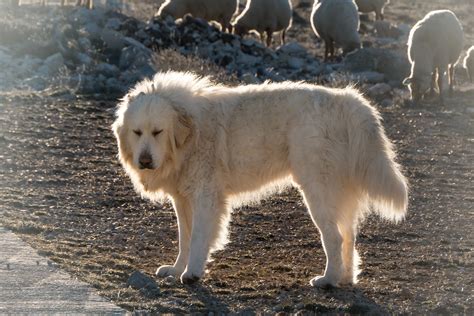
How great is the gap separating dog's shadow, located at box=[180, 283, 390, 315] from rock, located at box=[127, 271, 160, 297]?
0.28 meters

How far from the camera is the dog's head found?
8656 millimetres

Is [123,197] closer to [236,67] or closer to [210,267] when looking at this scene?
[210,267]

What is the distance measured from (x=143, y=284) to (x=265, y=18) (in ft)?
78.6

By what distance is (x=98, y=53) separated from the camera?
2416 cm

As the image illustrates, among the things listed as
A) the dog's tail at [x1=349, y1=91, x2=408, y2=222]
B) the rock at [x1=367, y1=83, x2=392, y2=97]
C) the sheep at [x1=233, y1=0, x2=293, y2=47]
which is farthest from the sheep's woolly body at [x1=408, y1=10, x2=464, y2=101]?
the dog's tail at [x1=349, y1=91, x2=408, y2=222]

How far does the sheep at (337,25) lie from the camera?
29.4 m

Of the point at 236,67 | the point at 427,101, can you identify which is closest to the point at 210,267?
the point at 427,101

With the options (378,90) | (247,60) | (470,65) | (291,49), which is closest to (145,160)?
(378,90)

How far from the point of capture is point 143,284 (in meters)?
8.13

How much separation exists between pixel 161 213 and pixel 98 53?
43.7 ft

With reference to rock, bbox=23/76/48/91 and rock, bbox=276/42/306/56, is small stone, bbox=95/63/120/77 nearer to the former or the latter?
rock, bbox=23/76/48/91

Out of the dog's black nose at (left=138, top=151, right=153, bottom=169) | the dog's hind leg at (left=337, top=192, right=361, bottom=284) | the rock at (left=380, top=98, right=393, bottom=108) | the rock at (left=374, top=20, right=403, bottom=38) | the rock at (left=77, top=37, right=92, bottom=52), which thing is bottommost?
the rock at (left=374, top=20, right=403, bottom=38)

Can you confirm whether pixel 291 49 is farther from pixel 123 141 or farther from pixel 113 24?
pixel 123 141

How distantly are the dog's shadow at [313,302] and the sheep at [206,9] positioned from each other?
23834mm
